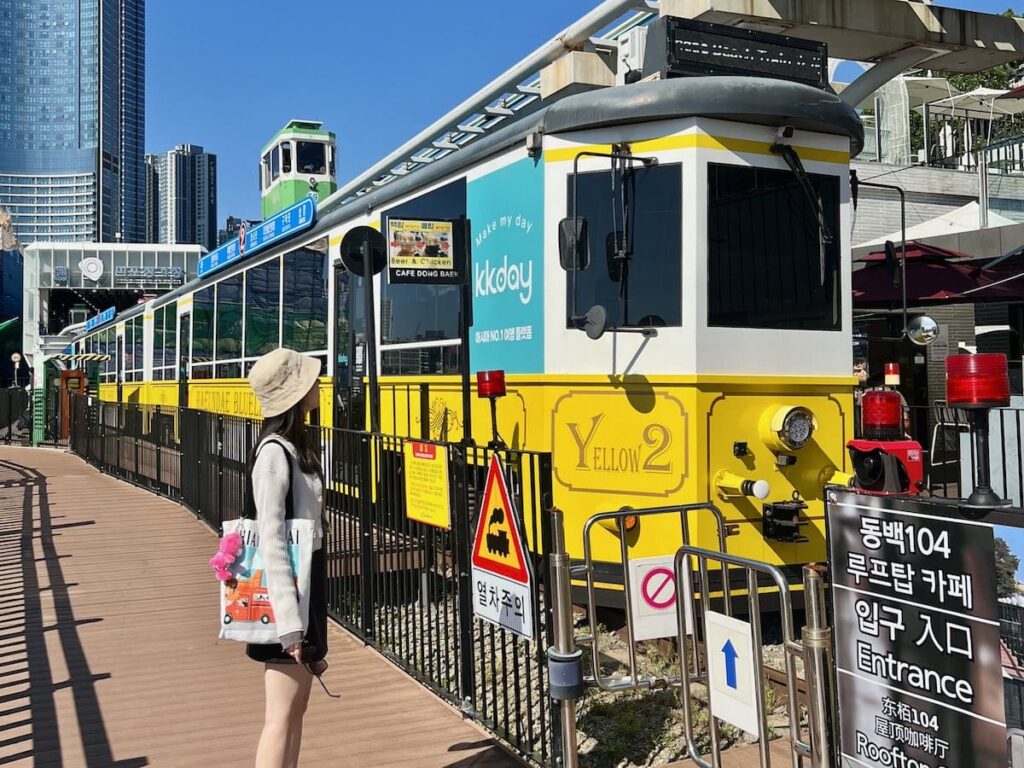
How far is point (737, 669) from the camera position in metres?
3.44

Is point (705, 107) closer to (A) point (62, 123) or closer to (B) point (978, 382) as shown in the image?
(B) point (978, 382)

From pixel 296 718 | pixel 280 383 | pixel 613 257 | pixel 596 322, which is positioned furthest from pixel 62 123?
pixel 296 718

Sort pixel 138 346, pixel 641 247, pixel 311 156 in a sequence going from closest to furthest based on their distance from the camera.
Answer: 1. pixel 641 247
2. pixel 138 346
3. pixel 311 156

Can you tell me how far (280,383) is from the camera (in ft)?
12.1

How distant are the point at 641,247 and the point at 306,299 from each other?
Result: 5375 mm

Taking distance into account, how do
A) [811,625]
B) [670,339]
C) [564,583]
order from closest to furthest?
[811,625], [564,583], [670,339]

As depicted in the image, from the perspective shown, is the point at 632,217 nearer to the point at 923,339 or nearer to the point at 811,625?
the point at 923,339

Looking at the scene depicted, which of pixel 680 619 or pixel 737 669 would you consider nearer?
pixel 737 669

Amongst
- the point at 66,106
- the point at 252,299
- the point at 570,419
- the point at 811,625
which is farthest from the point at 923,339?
→ the point at 66,106

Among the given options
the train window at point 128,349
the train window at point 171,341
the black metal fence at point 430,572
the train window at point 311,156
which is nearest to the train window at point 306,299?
the black metal fence at point 430,572

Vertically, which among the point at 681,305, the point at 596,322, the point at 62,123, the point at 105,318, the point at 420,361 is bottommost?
the point at 420,361

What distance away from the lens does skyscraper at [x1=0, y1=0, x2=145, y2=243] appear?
153 metres

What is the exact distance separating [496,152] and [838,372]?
2.86m

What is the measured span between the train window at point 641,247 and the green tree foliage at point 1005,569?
3800 mm
